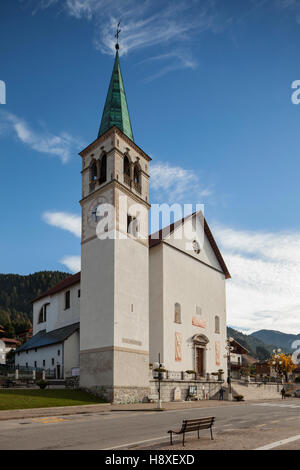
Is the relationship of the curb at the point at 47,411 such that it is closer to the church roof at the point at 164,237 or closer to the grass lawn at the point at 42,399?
the grass lawn at the point at 42,399

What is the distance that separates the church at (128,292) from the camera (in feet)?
114

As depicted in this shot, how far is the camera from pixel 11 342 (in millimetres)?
105125

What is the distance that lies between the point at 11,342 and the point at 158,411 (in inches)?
3377

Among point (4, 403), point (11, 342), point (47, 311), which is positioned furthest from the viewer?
point (11, 342)

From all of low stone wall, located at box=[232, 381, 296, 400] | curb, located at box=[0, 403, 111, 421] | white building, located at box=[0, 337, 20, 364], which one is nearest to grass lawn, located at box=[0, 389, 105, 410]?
curb, located at box=[0, 403, 111, 421]

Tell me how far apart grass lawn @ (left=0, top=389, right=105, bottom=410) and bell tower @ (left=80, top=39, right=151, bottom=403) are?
5.51 ft

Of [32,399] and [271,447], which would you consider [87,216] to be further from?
[271,447]

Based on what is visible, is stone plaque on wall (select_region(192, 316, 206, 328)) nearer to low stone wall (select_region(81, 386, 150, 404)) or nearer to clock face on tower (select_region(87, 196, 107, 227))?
low stone wall (select_region(81, 386, 150, 404))

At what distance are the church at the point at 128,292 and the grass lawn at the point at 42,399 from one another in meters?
1.70

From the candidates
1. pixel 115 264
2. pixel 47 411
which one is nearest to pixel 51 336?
pixel 115 264

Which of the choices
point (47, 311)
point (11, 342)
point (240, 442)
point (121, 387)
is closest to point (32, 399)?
point (121, 387)

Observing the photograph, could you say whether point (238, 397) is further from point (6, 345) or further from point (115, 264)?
point (6, 345)

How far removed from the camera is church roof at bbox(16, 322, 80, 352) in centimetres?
4562

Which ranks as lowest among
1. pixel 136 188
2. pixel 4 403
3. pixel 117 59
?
pixel 4 403
